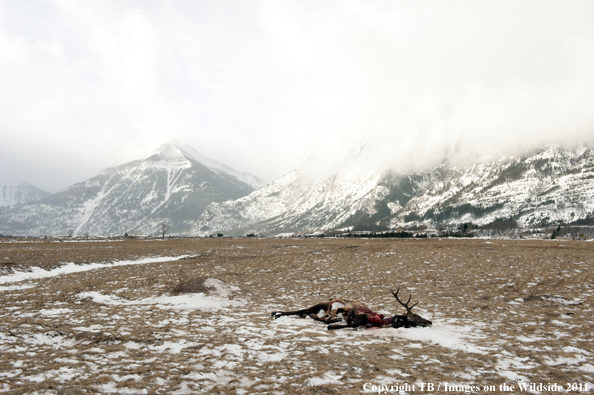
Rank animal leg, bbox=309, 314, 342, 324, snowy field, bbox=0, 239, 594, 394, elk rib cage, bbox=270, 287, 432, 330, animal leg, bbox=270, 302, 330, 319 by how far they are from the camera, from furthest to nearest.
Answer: animal leg, bbox=270, 302, 330, 319
animal leg, bbox=309, 314, 342, 324
elk rib cage, bbox=270, 287, 432, 330
snowy field, bbox=0, 239, 594, 394

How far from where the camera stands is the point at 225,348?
7.18 meters

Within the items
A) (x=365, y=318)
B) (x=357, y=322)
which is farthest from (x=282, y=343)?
(x=365, y=318)

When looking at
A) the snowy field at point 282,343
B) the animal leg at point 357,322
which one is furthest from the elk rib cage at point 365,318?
the snowy field at point 282,343

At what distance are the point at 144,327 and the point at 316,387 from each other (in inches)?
247

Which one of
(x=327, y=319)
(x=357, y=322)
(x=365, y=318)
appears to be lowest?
(x=327, y=319)

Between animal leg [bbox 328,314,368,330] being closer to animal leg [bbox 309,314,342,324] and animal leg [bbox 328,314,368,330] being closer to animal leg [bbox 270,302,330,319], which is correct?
animal leg [bbox 309,314,342,324]

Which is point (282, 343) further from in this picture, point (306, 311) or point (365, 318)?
point (365, 318)

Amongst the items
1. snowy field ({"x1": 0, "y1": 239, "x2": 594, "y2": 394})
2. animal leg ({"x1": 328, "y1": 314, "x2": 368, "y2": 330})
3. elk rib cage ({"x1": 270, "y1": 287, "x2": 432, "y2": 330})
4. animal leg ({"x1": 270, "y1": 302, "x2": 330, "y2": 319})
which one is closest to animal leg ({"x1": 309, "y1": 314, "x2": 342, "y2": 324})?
elk rib cage ({"x1": 270, "y1": 287, "x2": 432, "y2": 330})

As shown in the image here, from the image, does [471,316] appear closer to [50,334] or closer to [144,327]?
[144,327]

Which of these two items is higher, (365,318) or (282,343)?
(365,318)

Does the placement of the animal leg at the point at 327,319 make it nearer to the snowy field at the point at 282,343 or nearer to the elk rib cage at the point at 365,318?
the elk rib cage at the point at 365,318

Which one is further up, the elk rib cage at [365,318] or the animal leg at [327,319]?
the elk rib cage at [365,318]

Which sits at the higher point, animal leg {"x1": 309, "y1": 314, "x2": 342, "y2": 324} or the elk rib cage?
the elk rib cage

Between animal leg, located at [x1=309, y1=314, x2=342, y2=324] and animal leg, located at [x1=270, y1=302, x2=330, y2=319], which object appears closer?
animal leg, located at [x1=309, y1=314, x2=342, y2=324]
